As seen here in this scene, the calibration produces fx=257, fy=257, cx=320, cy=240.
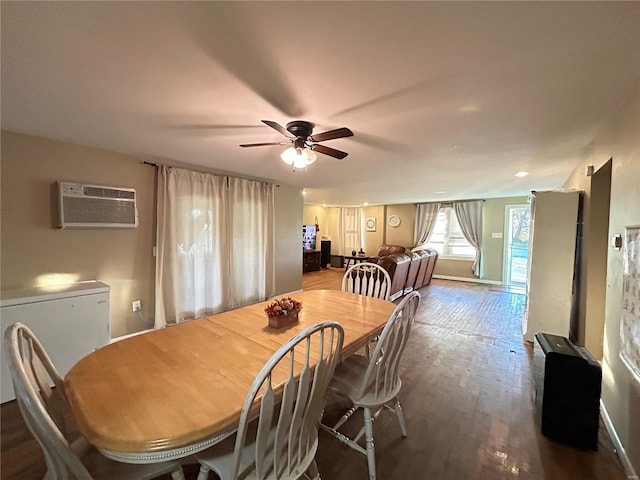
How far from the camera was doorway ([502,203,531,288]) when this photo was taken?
6250mm

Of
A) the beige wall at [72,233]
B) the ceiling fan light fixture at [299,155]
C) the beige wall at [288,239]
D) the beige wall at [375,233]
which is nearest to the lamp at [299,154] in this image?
the ceiling fan light fixture at [299,155]

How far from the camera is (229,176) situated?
406 cm

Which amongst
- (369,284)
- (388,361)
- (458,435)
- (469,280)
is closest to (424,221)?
(469,280)

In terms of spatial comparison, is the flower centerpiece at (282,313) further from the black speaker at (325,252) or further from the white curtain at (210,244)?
the black speaker at (325,252)

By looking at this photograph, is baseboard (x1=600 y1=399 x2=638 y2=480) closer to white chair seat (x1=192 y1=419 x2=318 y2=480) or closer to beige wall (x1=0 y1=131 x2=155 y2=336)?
white chair seat (x1=192 y1=419 x2=318 y2=480)

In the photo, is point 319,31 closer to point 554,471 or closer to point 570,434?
point 554,471

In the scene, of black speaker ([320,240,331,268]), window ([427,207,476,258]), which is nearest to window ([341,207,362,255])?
black speaker ([320,240,331,268])

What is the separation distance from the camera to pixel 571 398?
1713mm

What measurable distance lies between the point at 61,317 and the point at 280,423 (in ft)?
8.11

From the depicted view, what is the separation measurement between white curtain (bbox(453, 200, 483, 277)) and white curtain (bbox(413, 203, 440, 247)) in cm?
65

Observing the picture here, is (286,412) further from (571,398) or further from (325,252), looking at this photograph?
(325,252)

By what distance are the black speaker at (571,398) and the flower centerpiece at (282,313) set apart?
1797 millimetres

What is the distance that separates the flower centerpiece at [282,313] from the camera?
167cm

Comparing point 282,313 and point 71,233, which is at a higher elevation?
point 71,233
